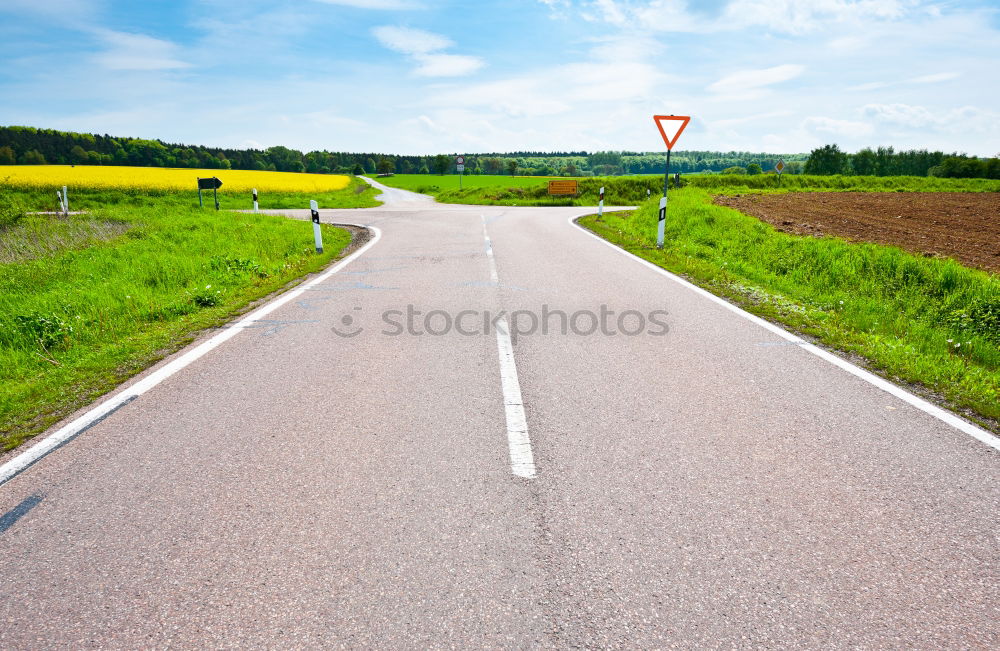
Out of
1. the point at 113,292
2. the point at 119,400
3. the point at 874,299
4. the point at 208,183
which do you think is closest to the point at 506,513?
the point at 119,400

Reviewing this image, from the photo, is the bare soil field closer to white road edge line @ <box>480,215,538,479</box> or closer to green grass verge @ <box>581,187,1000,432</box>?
green grass verge @ <box>581,187,1000,432</box>

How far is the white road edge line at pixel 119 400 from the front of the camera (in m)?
3.16

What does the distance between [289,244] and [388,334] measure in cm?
817

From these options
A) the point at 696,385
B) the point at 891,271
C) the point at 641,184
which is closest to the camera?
the point at 696,385

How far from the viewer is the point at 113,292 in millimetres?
7801

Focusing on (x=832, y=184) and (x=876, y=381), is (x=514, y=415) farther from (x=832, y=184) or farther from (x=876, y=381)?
(x=832, y=184)

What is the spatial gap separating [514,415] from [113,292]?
7.15m

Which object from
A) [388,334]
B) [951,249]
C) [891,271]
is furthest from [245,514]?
[951,249]

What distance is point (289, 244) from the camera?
12773mm

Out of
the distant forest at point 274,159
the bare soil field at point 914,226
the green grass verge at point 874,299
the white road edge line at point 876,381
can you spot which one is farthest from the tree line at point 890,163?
the white road edge line at point 876,381

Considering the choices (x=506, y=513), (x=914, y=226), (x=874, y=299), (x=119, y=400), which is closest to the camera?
(x=506, y=513)

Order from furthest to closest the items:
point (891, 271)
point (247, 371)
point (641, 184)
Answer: point (641, 184), point (891, 271), point (247, 371)

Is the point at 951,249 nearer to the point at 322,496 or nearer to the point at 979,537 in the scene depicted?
the point at 979,537

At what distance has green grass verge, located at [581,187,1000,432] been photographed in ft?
15.5
